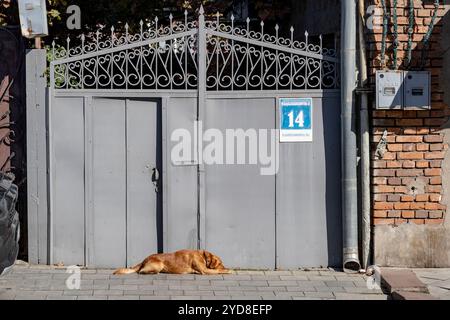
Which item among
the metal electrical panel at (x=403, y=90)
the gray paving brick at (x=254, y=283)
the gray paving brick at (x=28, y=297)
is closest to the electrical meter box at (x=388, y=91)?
the metal electrical panel at (x=403, y=90)

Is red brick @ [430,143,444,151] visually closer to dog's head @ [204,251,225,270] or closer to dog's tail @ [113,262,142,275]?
dog's head @ [204,251,225,270]

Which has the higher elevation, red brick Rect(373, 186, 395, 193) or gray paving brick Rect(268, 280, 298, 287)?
red brick Rect(373, 186, 395, 193)

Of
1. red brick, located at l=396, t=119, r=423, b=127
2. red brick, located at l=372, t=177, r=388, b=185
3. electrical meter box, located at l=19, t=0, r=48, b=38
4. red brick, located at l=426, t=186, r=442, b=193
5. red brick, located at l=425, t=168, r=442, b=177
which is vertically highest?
electrical meter box, located at l=19, t=0, r=48, b=38

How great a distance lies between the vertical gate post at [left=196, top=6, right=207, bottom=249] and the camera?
28.5ft

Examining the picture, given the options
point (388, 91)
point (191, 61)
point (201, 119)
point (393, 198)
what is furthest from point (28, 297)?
point (388, 91)

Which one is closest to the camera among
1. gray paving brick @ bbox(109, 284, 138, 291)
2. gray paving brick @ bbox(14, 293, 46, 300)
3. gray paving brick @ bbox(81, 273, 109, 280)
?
gray paving brick @ bbox(14, 293, 46, 300)

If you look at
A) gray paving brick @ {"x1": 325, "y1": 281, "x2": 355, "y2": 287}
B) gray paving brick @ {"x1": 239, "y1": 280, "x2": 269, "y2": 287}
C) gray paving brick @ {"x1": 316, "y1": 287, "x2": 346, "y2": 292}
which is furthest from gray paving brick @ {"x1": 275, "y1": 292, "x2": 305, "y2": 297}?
gray paving brick @ {"x1": 325, "y1": 281, "x2": 355, "y2": 287}

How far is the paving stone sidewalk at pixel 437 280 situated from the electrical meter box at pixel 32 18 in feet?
16.1

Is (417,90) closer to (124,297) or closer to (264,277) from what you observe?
(264,277)

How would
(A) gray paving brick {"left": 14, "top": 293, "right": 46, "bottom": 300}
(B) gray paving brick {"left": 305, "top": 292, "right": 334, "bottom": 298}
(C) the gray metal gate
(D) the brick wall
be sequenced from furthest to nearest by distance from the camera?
1. (C) the gray metal gate
2. (D) the brick wall
3. (B) gray paving brick {"left": 305, "top": 292, "right": 334, "bottom": 298}
4. (A) gray paving brick {"left": 14, "top": 293, "right": 46, "bottom": 300}

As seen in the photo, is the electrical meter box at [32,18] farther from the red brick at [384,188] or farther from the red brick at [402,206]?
the red brick at [402,206]

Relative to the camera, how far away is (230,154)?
28.8ft

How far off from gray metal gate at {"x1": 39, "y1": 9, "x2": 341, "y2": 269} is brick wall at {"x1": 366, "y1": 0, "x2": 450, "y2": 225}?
1.58ft

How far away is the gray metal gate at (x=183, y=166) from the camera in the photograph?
8.72 m
